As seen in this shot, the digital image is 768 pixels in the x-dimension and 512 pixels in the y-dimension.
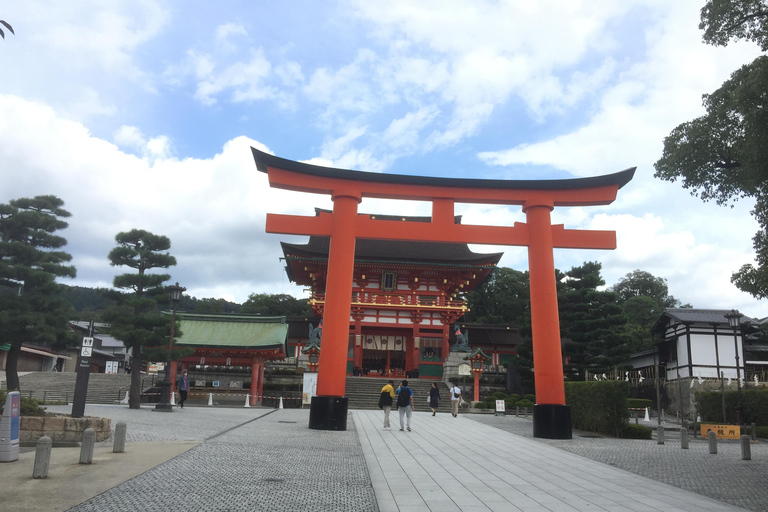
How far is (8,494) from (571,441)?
12.1 metres

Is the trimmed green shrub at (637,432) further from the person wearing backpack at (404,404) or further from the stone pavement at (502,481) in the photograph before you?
the person wearing backpack at (404,404)

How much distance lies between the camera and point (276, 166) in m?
14.9

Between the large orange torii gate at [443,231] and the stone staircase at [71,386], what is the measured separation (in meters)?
16.2

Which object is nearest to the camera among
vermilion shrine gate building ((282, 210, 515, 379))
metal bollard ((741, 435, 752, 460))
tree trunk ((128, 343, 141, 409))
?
metal bollard ((741, 435, 752, 460))

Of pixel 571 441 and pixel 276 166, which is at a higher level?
pixel 276 166

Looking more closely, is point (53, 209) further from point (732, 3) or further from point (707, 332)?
point (707, 332)

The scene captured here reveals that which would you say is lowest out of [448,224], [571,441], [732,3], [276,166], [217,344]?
[571,441]

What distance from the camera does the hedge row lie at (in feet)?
62.1

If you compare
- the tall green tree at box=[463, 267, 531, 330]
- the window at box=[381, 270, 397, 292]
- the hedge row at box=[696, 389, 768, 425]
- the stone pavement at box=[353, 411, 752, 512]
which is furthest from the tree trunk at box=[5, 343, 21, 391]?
the tall green tree at box=[463, 267, 531, 330]

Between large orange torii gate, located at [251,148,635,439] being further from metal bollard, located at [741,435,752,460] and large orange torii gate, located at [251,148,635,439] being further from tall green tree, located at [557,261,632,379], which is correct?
tall green tree, located at [557,261,632,379]

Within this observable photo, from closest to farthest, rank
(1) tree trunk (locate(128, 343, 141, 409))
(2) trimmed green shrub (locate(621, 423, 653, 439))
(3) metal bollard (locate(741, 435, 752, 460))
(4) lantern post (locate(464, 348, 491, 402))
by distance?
1. (3) metal bollard (locate(741, 435, 752, 460))
2. (2) trimmed green shrub (locate(621, 423, 653, 439))
3. (1) tree trunk (locate(128, 343, 141, 409))
4. (4) lantern post (locate(464, 348, 491, 402))

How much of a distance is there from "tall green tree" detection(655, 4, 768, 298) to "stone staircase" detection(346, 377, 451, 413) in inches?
676

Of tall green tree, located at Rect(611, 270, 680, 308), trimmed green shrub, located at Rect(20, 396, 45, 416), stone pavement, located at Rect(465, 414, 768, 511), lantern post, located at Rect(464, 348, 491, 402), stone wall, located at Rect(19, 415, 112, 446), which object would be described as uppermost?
tall green tree, located at Rect(611, 270, 680, 308)

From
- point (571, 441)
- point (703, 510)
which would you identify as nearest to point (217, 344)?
point (571, 441)
